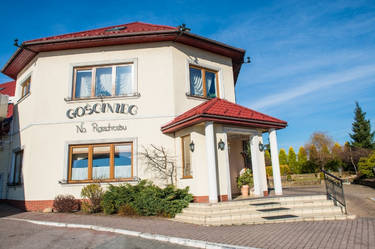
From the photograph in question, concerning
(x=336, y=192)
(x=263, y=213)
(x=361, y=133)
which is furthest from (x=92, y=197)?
(x=361, y=133)

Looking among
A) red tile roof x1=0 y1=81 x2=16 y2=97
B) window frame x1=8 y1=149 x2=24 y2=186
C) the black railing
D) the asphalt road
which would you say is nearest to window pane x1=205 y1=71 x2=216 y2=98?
the black railing

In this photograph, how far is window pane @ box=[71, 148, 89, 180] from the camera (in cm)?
Answer: 1114

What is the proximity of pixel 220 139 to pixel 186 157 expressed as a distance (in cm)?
158

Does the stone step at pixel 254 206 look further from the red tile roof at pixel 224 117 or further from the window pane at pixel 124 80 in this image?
the window pane at pixel 124 80

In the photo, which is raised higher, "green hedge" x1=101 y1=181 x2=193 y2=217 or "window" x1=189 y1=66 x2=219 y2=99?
"window" x1=189 y1=66 x2=219 y2=99

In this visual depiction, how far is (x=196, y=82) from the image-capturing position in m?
12.5

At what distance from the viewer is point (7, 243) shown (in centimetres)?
576

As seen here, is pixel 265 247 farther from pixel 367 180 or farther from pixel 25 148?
pixel 367 180

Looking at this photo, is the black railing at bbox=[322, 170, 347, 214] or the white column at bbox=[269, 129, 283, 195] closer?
the black railing at bbox=[322, 170, 347, 214]

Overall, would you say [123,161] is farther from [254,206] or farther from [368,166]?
[368,166]

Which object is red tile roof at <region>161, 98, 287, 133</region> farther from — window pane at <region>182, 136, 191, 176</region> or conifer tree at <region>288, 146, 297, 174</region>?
conifer tree at <region>288, 146, 297, 174</region>

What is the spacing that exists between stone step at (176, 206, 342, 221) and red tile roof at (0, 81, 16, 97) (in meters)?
14.0

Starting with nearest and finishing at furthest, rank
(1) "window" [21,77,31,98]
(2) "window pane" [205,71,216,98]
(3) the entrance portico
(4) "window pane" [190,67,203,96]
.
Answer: (3) the entrance portico < (4) "window pane" [190,67,203,96] < (2) "window pane" [205,71,216,98] < (1) "window" [21,77,31,98]

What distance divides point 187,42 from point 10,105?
11340 mm
